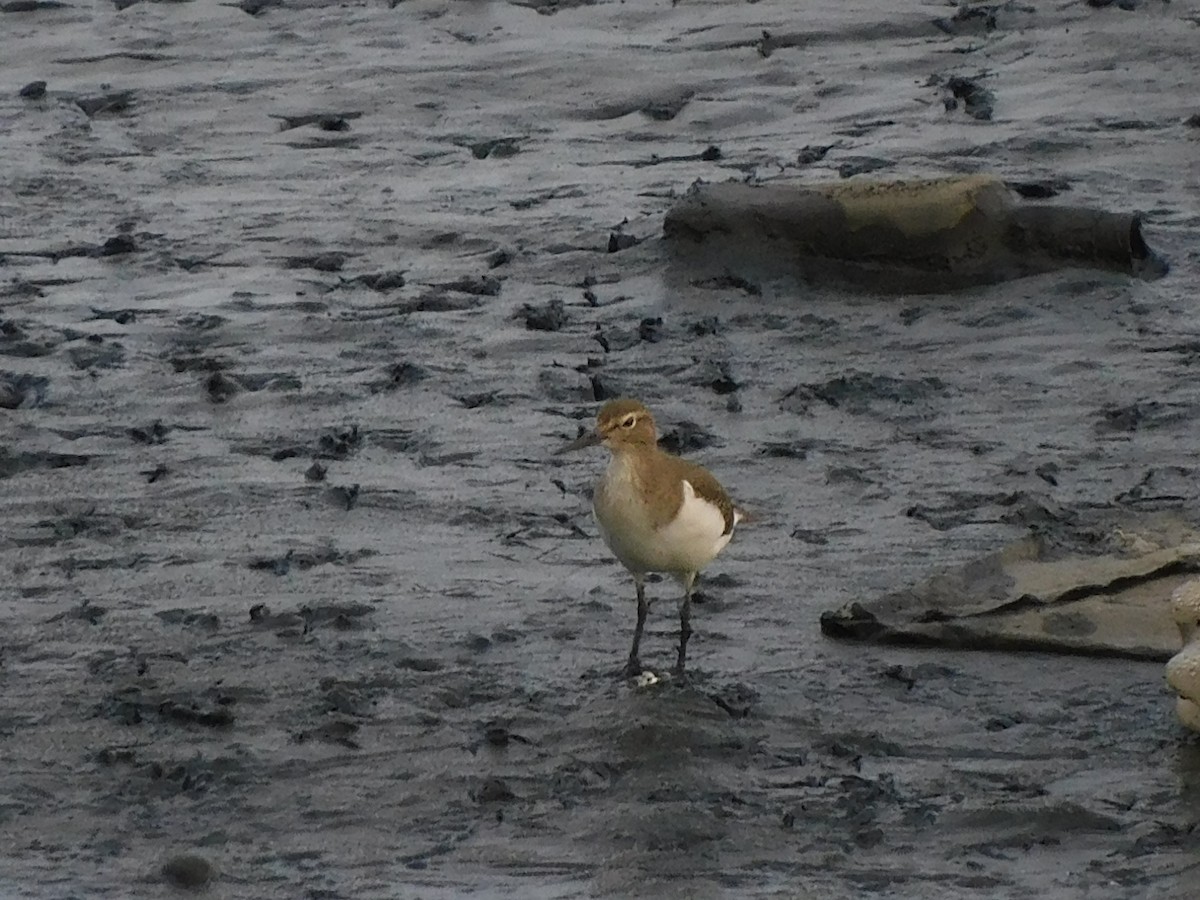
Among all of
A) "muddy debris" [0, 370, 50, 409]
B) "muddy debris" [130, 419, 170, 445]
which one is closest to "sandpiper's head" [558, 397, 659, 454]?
"muddy debris" [130, 419, 170, 445]

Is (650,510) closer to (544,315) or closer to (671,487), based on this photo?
(671,487)

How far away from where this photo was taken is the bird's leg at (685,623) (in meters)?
8.47

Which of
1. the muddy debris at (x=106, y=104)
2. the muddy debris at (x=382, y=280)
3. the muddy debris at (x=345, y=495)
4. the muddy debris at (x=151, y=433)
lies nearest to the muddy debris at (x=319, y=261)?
the muddy debris at (x=382, y=280)

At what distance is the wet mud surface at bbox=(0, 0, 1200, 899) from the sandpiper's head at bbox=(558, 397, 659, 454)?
0.72 metres

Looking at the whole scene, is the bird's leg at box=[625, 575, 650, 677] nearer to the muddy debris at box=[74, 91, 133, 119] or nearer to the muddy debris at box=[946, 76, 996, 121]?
the muddy debris at box=[946, 76, 996, 121]

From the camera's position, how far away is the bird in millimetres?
8430

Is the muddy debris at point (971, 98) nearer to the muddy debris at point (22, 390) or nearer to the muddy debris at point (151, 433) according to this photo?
the muddy debris at point (151, 433)

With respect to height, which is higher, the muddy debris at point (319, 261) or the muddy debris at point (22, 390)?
the muddy debris at point (319, 261)

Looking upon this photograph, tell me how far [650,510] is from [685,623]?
1.50ft

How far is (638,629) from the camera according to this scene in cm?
857

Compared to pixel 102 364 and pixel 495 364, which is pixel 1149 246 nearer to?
pixel 495 364

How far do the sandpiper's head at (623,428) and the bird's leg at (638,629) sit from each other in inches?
19.0

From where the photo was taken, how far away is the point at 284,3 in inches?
682

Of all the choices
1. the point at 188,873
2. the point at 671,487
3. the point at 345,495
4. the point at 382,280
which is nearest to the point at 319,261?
the point at 382,280
